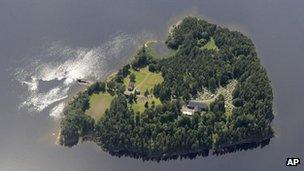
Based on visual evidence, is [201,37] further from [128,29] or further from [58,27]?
[58,27]

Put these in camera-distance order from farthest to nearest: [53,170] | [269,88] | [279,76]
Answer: [279,76], [269,88], [53,170]

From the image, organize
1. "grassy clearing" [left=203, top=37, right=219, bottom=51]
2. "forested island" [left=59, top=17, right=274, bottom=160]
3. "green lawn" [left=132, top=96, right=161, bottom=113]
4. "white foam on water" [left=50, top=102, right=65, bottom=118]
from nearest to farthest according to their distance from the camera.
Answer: "forested island" [left=59, top=17, right=274, bottom=160]
"green lawn" [left=132, top=96, right=161, bottom=113]
"white foam on water" [left=50, top=102, right=65, bottom=118]
"grassy clearing" [left=203, top=37, right=219, bottom=51]

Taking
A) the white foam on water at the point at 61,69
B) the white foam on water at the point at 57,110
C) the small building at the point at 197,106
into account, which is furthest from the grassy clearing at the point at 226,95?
the white foam on water at the point at 57,110

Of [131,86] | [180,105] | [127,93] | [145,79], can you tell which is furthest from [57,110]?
[180,105]

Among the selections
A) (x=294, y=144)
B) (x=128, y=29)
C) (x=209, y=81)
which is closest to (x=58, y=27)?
(x=128, y=29)

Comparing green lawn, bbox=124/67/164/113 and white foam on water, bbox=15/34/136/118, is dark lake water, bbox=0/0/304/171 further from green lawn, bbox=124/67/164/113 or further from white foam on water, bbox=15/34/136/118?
green lawn, bbox=124/67/164/113

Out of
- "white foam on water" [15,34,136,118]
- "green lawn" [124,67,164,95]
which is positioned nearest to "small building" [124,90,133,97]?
"green lawn" [124,67,164,95]
